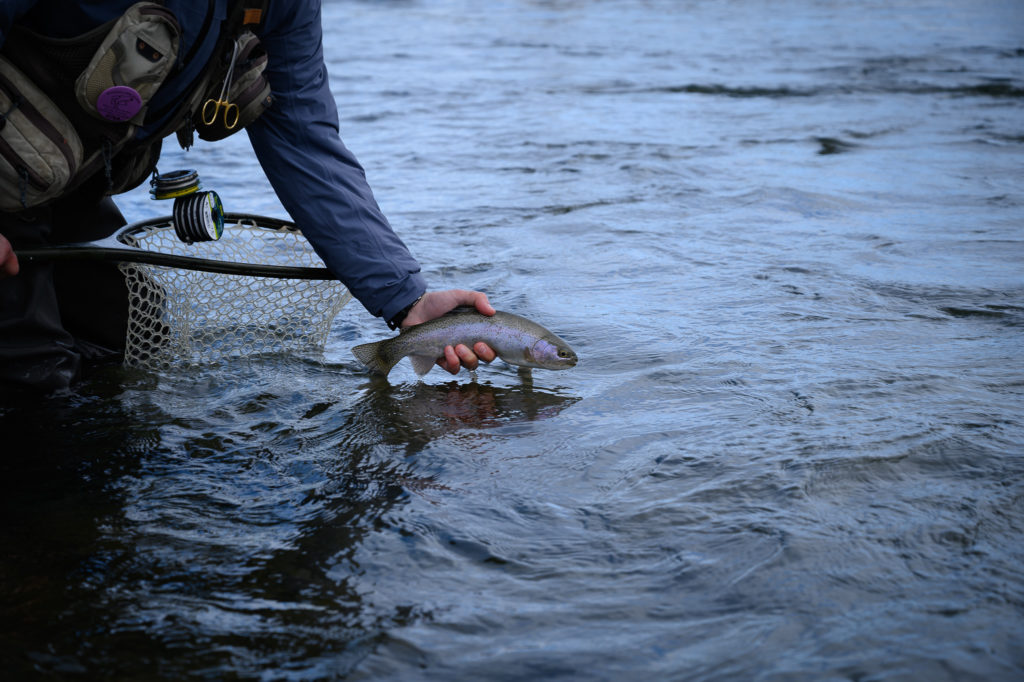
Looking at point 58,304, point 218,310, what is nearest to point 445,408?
point 218,310

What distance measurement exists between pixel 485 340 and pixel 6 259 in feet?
4.77

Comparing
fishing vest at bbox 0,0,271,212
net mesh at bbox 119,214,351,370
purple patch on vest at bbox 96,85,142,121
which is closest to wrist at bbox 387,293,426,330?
net mesh at bbox 119,214,351,370

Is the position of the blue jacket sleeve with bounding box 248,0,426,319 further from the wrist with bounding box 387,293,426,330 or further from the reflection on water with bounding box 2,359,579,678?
the reflection on water with bounding box 2,359,579,678

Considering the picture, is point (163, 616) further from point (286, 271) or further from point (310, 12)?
point (310, 12)

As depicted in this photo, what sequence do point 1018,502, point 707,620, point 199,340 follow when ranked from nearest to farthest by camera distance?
point 707,620
point 1018,502
point 199,340

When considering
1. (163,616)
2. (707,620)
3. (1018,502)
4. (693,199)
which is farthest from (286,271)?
(693,199)

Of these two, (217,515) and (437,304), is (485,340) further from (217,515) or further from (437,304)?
(217,515)

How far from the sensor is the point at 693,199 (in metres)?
6.39

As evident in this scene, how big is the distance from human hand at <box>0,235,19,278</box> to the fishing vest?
233 mm

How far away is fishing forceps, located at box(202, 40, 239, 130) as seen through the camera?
3.21 metres

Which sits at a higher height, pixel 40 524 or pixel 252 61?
pixel 252 61

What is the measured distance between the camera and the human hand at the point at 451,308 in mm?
3410

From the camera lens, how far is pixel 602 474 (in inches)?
114

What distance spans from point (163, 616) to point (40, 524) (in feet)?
2.03
